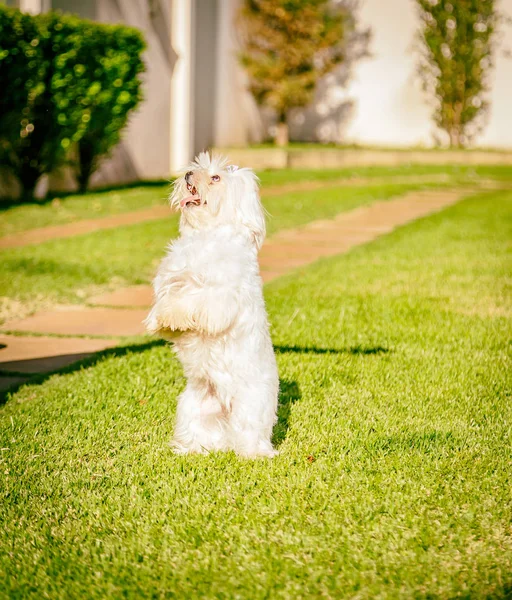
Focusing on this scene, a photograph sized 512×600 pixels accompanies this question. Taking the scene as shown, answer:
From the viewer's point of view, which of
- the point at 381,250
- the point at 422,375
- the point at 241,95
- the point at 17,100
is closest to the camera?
the point at 422,375

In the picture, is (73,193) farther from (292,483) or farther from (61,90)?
(292,483)

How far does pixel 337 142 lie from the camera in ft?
78.5

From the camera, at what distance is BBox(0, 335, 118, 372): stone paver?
5.00 metres

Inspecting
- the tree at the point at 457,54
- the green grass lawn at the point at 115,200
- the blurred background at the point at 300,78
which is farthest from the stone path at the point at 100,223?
the tree at the point at 457,54

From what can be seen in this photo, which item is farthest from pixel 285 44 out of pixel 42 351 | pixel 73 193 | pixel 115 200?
pixel 42 351

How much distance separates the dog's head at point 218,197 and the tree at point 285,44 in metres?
17.3

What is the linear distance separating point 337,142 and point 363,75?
1.92 metres

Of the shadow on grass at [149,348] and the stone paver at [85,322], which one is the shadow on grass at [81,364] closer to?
the shadow on grass at [149,348]

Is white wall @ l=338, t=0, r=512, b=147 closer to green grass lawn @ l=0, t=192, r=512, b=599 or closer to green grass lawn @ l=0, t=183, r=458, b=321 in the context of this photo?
green grass lawn @ l=0, t=183, r=458, b=321

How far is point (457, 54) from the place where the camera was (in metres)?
22.4

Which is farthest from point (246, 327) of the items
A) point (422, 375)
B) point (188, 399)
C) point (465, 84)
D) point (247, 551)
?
point (465, 84)

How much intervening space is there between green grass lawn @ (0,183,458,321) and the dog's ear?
2.29m

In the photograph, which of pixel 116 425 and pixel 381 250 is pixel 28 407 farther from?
pixel 381 250

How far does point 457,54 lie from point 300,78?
15.7 ft
